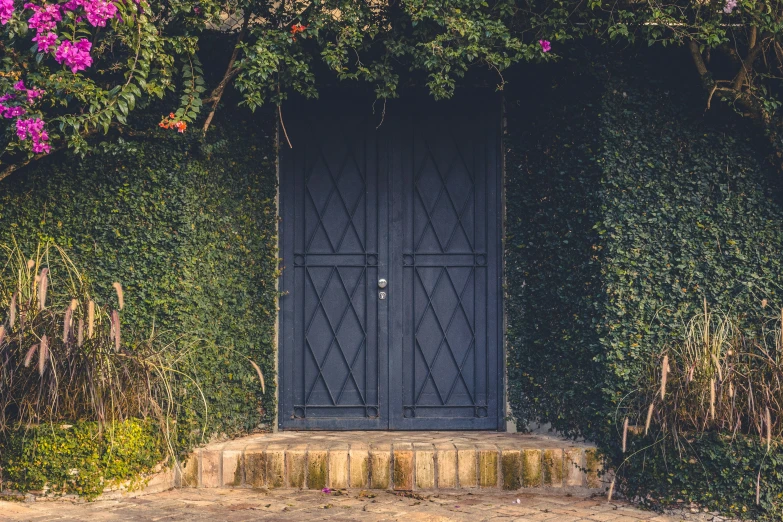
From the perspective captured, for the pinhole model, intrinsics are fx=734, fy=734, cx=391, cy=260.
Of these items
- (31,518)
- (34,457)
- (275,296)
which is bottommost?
(31,518)

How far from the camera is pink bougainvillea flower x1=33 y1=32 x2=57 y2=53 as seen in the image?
14.7 feet

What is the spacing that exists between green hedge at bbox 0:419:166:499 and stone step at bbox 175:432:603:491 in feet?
2.02

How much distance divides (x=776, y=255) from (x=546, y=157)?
5.92 feet

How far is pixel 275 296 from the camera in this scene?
6.05m

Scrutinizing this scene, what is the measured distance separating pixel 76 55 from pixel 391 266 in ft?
9.27

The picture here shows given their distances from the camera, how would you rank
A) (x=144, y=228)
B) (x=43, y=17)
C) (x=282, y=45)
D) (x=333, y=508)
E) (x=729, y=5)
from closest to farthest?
(x=43, y=17) → (x=333, y=508) → (x=729, y=5) → (x=282, y=45) → (x=144, y=228)

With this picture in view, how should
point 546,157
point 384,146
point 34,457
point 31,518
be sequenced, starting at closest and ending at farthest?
point 31,518
point 34,457
point 546,157
point 384,146

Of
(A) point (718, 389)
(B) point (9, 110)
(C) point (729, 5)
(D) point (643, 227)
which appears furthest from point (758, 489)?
(B) point (9, 110)

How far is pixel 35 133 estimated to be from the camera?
4668mm

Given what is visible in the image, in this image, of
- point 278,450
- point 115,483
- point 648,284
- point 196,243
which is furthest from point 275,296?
point 648,284

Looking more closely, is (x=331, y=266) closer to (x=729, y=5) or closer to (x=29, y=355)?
(x=29, y=355)

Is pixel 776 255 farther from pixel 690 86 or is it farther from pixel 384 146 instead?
pixel 384 146

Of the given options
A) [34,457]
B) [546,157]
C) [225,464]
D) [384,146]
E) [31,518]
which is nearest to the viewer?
[31,518]

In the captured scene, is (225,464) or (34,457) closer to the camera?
(34,457)
